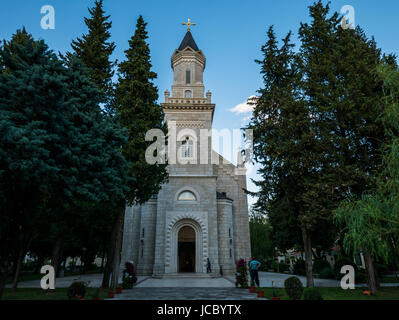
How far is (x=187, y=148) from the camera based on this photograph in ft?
99.7

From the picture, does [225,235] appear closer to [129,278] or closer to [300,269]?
[300,269]

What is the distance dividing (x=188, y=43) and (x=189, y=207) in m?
20.2

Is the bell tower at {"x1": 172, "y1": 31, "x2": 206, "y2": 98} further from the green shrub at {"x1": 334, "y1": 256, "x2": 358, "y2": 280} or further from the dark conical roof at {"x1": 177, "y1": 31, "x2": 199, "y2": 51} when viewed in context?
the green shrub at {"x1": 334, "y1": 256, "x2": 358, "y2": 280}

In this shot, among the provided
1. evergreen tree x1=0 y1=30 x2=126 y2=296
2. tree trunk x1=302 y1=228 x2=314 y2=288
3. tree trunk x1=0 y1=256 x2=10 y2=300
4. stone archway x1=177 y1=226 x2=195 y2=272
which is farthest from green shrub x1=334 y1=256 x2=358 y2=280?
tree trunk x1=0 y1=256 x2=10 y2=300

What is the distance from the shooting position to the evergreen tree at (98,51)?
18.1 meters

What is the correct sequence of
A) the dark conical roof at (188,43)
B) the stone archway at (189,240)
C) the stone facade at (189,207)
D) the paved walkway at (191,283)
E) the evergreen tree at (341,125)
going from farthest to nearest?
the dark conical roof at (188,43)
the stone facade at (189,207)
the stone archway at (189,240)
the paved walkway at (191,283)
the evergreen tree at (341,125)

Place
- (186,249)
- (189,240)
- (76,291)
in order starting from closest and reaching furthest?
(76,291) < (189,240) < (186,249)

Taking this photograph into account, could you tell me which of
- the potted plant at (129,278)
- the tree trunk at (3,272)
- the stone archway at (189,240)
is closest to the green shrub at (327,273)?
the stone archway at (189,240)

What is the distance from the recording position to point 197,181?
28891 mm

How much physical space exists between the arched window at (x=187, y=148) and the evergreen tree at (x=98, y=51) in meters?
12.9

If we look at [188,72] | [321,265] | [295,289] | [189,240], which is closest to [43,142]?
[295,289]

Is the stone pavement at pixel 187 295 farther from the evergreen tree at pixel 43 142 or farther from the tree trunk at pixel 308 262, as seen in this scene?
the evergreen tree at pixel 43 142

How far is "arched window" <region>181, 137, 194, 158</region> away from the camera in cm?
3012
